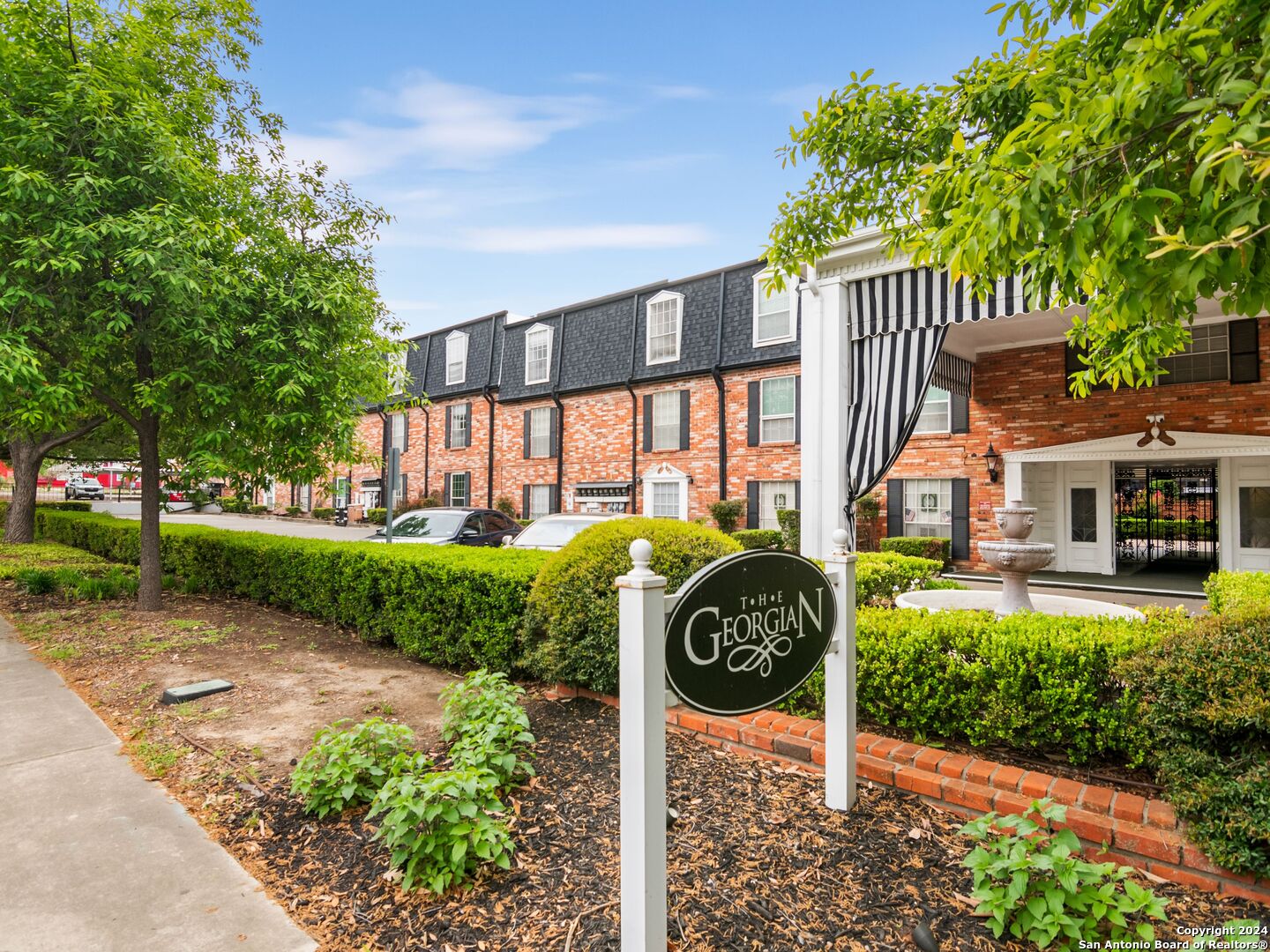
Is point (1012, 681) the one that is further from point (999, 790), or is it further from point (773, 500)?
point (773, 500)

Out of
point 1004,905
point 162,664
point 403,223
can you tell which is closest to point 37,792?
point 162,664

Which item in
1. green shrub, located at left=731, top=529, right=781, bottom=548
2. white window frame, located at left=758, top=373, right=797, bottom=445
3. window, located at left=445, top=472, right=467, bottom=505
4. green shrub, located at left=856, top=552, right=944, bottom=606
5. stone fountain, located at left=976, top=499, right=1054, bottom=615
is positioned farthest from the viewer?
window, located at left=445, top=472, right=467, bottom=505

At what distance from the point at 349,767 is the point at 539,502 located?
18776 mm

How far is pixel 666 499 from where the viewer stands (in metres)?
18.0

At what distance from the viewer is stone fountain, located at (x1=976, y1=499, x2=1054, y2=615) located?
5.33 m

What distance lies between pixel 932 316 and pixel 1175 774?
19.2 ft

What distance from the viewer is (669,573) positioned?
3.94m

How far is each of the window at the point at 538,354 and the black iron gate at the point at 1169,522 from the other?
16170mm

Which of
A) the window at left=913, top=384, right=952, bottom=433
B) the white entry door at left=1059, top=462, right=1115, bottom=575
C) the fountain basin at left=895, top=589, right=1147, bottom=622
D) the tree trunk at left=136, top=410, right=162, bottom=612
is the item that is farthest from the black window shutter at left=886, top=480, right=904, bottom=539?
the tree trunk at left=136, top=410, right=162, bottom=612

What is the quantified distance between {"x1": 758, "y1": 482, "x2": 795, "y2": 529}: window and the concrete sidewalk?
14.2m

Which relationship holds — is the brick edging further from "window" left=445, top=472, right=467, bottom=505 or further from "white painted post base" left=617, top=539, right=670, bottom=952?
"window" left=445, top=472, right=467, bottom=505

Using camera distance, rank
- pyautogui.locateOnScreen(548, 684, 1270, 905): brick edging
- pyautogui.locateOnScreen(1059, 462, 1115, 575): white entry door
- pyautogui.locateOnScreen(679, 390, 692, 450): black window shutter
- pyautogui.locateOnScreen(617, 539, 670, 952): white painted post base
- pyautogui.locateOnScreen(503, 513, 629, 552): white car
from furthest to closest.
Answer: pyautogui.locateOnScreen(679, 390, 692, 450): black window shutter
pyautogui.locateOnScreen(1059, 462, 1115, 575): white entry door
pyautogui.locateOnScreen(503, 513, 629, 552): white car
pyautogui.locateOnScreen(548, 684, 1270, 905): brick edging
pyautogui.locateOnScreen(617, 539, 670, 952): white painted post base

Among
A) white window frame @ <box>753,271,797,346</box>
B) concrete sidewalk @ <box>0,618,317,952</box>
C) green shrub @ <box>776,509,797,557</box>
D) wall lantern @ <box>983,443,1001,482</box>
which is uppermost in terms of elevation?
white window frame @ <box>753,271,797,346</box>

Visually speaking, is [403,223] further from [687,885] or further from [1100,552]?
[1100,552]
